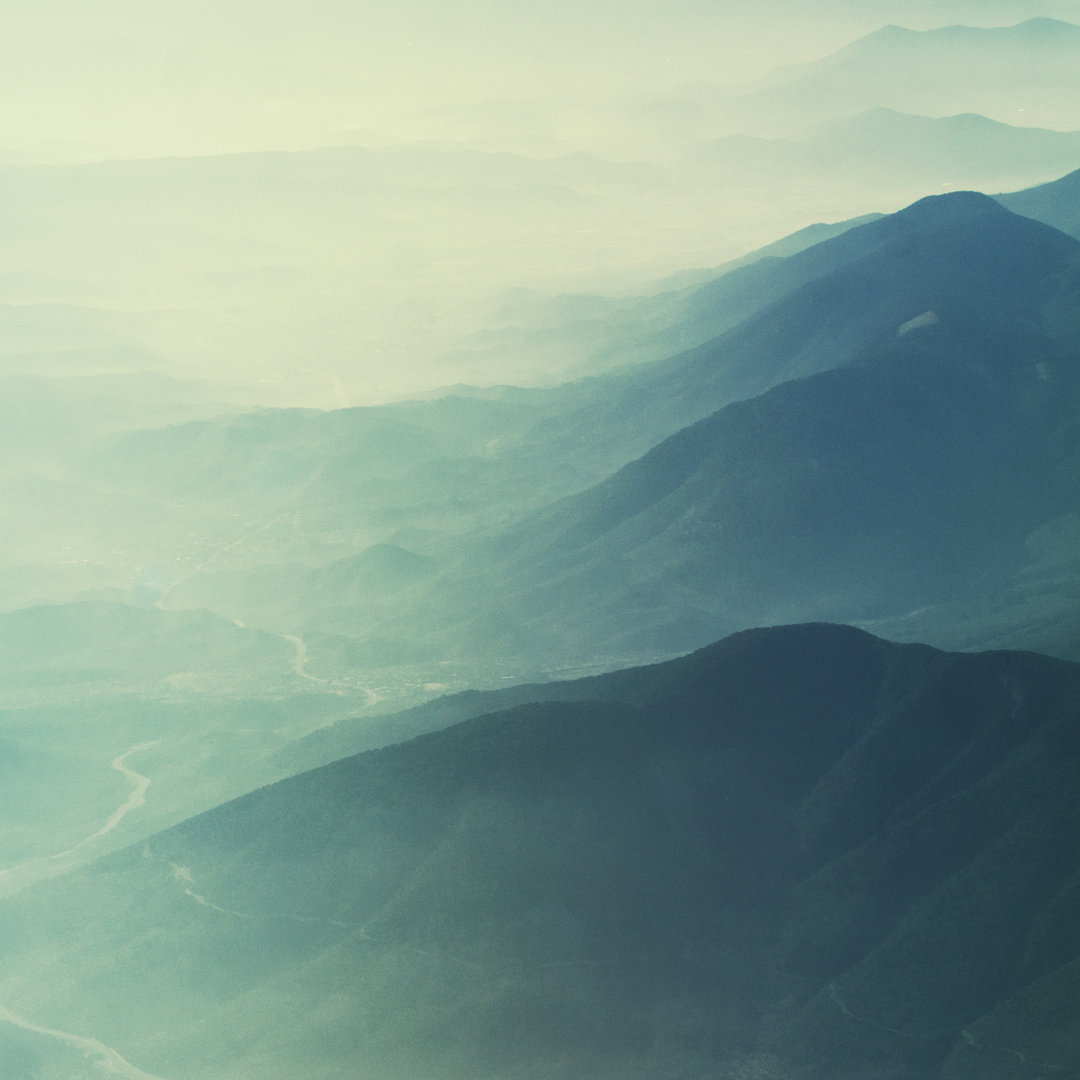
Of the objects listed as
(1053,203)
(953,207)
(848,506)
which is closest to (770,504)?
(848,506)

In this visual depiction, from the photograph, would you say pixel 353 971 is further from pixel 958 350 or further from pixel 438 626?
pixel 958 350

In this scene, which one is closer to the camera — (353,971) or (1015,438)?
A: (353,971)

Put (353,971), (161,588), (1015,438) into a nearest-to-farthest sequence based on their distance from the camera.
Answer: (353,971) < (1015,438) < (161,588)

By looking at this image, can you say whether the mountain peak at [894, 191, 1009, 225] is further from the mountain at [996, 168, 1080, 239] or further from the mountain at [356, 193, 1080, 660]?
the mountain at [996, 168, 1080, 239]

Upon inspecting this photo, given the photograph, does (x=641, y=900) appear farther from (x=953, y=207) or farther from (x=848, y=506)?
(x=953, y=207)

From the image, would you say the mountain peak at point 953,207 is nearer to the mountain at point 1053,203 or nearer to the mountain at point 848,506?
the mountain at point 848,506

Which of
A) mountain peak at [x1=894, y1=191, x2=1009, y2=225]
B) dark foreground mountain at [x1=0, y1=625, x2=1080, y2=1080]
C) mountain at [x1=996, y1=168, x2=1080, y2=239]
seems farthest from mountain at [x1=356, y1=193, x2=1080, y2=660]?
mountain at [x1=996, y1=168, x2=1080, y2=239]

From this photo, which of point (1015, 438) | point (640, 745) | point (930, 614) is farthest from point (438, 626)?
point (640, 745)

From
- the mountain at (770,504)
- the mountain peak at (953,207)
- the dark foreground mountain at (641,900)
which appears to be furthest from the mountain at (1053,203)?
the dark foreground mountain at (641,900)

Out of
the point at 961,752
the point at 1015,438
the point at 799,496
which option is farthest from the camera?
the point at 1015,438
